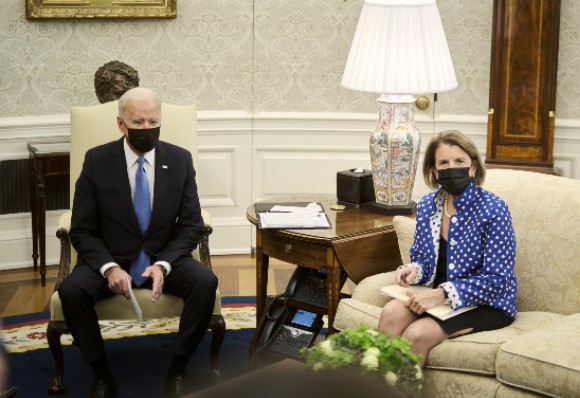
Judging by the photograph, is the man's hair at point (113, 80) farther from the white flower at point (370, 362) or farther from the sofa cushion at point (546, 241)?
the white flower at point (370, 362)

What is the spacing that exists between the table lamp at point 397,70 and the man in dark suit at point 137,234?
2.61 ft

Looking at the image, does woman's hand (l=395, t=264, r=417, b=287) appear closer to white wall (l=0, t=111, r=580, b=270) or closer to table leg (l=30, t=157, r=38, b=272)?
white wall (l=0, t=111, r=580, b=270)

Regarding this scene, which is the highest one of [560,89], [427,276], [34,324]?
[560,89]

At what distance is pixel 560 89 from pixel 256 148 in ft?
5.95

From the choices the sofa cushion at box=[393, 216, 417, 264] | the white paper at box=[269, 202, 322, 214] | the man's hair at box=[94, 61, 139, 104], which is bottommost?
the sofa cushion at box=[393, 216, 417, 264]

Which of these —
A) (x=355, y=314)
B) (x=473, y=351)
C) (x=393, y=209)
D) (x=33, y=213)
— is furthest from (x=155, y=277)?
(x=33, y=213)

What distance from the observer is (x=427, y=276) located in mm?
3316

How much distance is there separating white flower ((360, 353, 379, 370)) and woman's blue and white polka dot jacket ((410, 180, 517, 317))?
33.6 inches

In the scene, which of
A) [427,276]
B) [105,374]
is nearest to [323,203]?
[427,276]

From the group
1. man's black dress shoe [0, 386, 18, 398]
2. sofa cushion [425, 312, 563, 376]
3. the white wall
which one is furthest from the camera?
the white wall

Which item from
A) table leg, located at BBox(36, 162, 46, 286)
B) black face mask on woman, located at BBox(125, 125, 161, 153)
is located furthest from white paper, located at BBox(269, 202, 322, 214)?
table leg, located at BBox(36, 162, 46, 286)

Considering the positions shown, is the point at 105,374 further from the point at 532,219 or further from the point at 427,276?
the point at 532,219

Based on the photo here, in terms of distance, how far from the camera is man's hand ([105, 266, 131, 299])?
11.4 feet

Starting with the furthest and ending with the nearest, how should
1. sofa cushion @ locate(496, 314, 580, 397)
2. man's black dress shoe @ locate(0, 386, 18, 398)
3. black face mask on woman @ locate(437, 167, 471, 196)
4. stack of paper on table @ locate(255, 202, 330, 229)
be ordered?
stack of paper on table @ locate(255, 202, 330, 229) < man's black dress shoe @ locate(0, 386, 18, 398) < black face mask on woman @ locate(437, 167, 471, 196) < sofa cushion @ locate(496, 314, 580, 397)
